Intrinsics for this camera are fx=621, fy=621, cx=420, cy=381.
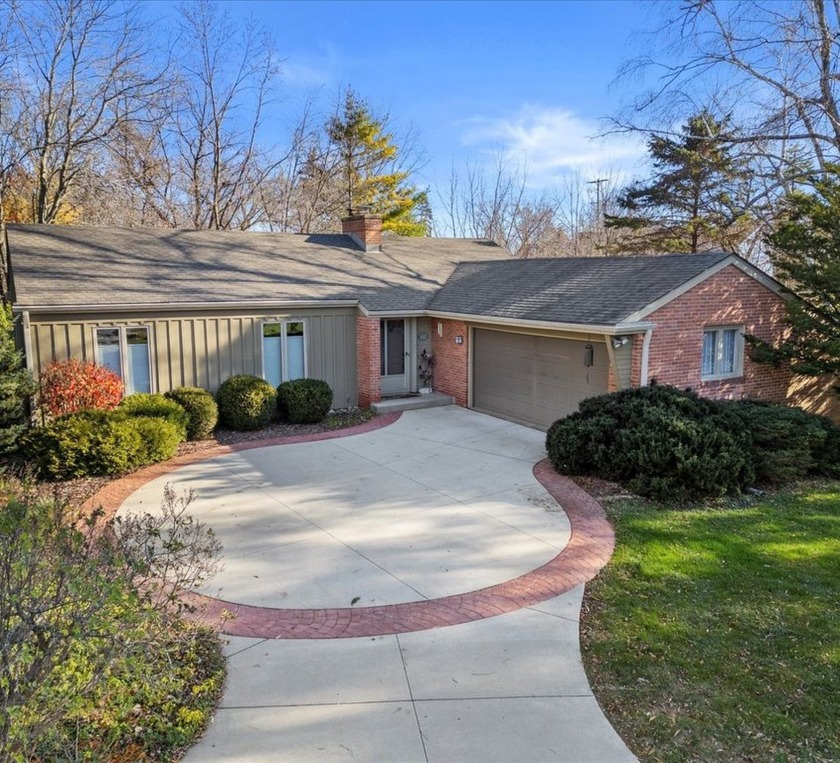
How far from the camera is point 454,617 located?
18.2ft

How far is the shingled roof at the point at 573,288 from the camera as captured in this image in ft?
37.2

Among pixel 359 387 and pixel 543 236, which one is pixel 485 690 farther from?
pixel 543 236

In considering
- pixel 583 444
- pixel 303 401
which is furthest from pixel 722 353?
pixel 303 401

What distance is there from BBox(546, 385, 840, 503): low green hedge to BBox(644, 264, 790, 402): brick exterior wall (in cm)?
139

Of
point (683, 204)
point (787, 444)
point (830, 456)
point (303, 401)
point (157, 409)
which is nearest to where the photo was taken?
point (787, 444)

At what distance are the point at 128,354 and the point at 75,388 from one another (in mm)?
1612

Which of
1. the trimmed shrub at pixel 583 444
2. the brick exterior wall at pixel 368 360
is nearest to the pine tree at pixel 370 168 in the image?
the brick exterior wall at pixel 368 360

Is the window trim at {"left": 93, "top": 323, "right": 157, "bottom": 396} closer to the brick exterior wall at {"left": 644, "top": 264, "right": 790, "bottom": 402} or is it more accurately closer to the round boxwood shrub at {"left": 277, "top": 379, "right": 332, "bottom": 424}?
the round boxwood shrub at {"left": 277, "top": 379, "right": 332, "bottom": 424}

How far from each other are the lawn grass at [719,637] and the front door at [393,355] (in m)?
8.31

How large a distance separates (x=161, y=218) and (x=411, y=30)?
42.7 ft

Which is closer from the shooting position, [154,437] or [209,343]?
[154,437]

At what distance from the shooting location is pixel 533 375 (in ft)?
42.9

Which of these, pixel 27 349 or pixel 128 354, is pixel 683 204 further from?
pixel 27 349

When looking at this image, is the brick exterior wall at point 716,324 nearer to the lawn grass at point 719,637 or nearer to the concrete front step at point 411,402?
the lawn grass at point 719,637
